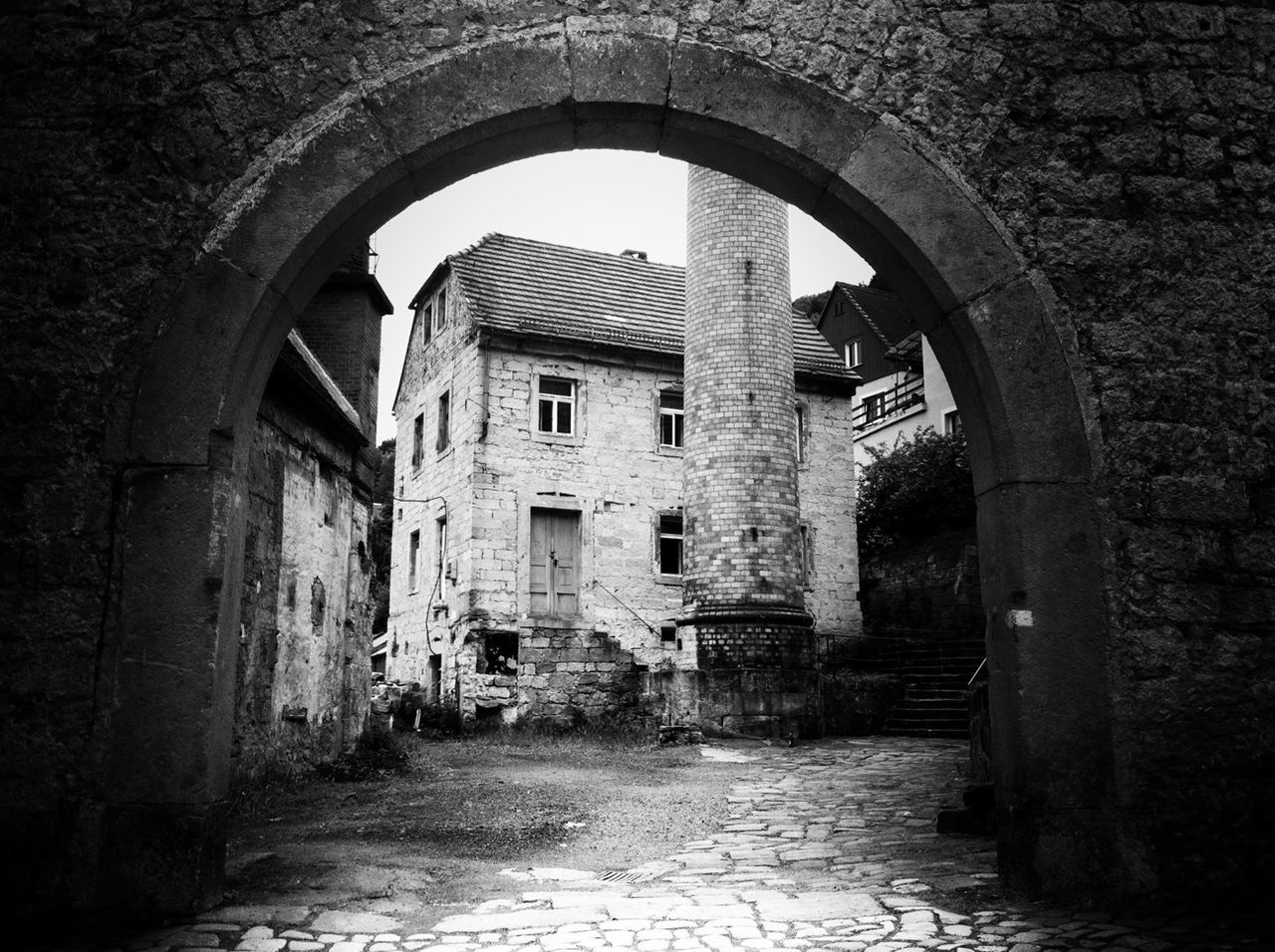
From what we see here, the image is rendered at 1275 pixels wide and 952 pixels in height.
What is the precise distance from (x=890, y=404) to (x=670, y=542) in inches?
565

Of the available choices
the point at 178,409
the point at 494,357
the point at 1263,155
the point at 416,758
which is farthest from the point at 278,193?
the point at 494,357

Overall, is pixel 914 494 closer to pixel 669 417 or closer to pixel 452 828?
pixel 669 417

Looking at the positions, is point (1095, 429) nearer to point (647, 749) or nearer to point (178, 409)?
point (178, 409)

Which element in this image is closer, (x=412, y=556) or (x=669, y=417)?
(x=669, y=417)

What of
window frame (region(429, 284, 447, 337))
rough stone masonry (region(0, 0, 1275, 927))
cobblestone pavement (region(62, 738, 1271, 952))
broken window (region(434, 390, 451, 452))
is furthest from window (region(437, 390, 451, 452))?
rough stone masonry (region(0, 0, 1275, 927))

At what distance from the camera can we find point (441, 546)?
21.1 m

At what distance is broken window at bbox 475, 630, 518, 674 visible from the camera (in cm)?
1827

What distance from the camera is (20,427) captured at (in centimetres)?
416

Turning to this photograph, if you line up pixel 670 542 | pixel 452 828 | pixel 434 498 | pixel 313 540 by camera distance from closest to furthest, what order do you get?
pixel 452 828
pixel 313 540
pixel 670 542
pixel 434 498

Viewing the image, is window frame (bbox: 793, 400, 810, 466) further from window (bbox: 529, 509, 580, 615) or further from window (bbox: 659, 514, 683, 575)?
window (bbox: 529, 509, 580, 615)

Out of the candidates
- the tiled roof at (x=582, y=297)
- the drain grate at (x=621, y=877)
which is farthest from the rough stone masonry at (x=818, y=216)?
the tiled roof at (x=582, y=297)

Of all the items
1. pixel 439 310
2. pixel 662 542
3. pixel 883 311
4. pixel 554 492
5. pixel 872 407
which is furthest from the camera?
pixel 883 311

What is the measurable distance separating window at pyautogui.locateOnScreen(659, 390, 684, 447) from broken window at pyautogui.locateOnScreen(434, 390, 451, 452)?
431 cm

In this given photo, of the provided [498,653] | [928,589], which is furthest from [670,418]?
[928,589]
